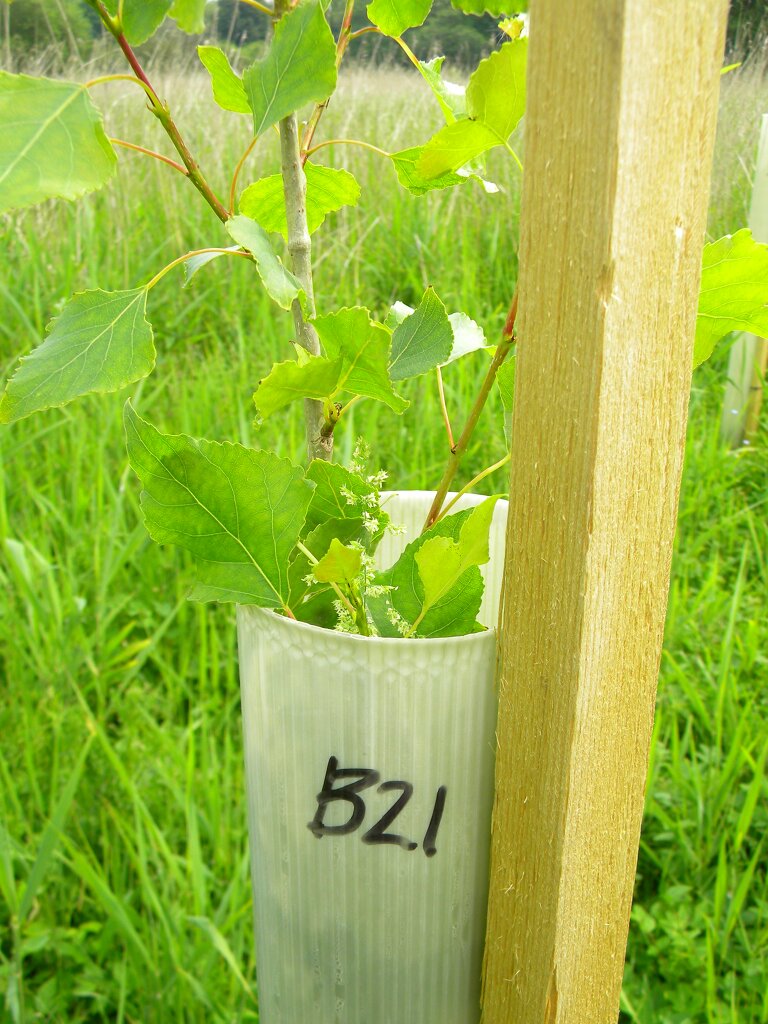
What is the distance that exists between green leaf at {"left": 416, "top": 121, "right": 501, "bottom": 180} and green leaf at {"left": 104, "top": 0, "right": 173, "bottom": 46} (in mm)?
159

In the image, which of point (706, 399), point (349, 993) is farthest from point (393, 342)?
point (706, 399)

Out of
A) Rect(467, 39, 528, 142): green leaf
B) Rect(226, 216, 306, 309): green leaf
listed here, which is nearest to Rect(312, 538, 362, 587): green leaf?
Rect(226, 216, 306, 309): green leaf

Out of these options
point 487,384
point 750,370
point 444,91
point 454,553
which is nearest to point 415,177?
point 444,91

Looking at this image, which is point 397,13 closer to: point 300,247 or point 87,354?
point 300,247

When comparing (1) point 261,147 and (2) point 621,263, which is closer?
(2) point 621,263

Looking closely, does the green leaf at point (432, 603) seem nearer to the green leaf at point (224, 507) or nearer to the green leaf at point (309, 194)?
the green leaf at point (224, 507)

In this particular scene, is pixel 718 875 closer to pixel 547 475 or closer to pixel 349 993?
pixel 349 993

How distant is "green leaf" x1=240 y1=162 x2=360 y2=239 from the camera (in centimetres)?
66

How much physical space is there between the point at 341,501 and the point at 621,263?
260mm

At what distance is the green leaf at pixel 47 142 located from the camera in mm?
457

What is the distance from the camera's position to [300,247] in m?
0.61

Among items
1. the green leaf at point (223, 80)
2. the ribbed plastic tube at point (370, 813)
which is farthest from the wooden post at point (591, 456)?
the green leaf at point (223, 80)

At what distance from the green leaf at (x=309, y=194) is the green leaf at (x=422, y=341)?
0.43ft

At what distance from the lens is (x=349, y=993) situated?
2.01 feet
